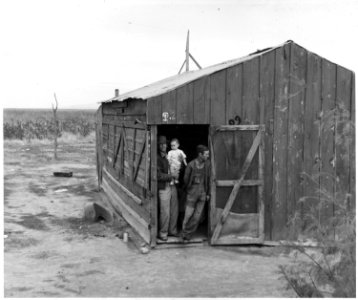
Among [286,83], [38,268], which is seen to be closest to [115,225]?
[38,268]

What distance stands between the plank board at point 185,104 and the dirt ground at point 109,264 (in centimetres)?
246

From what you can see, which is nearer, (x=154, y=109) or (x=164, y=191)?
(x=154, y=109)

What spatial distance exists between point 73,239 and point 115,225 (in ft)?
4.74

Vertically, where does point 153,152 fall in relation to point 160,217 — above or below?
above

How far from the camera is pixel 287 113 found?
9.91 meters

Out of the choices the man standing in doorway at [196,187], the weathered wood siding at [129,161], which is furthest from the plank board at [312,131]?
the weathered wood siding at [129,161]

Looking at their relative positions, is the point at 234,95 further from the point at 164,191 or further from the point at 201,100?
the point at 164,191

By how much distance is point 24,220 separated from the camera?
495 inches

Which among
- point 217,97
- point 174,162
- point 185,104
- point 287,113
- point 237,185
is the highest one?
point 217,97

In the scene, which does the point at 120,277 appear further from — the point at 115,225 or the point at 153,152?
the point at 115,225

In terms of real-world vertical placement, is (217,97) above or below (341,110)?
above

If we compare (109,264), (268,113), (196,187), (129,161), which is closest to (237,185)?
(196,187)

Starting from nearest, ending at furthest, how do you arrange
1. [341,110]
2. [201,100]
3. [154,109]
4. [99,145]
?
[154,109] → [201,100] → [341,110] → [99,145]

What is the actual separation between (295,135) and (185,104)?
2292mm
